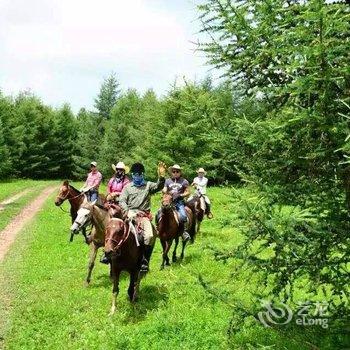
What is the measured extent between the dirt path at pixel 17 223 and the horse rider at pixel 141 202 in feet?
25.8

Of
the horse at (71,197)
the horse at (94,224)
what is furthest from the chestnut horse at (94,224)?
the horse at (71,197)

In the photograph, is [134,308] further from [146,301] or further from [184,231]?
[184,231]

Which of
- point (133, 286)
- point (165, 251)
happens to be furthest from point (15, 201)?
point (133, 286)

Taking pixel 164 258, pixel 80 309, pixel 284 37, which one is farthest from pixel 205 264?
pixel 284 37

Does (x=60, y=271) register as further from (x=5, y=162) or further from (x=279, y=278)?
(x=5, y=162)

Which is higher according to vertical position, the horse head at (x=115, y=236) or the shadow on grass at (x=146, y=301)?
the horse head at (x=115, y=236)

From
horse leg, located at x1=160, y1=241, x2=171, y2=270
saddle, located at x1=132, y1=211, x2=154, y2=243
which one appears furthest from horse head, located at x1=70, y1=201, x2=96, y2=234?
horse leg, located at x1=160, y1=241, x2=171, y2=270

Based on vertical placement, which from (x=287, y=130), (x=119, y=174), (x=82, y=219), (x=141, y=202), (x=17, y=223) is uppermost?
(x=287, y=130)

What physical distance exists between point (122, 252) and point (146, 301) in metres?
1.53

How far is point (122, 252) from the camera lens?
10.8 m

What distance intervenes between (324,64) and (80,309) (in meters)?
8.79

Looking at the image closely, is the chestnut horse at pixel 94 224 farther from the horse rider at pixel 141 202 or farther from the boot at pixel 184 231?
the boot at pixel 184 231

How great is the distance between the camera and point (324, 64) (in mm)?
4465

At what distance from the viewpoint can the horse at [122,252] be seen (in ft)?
33.2
